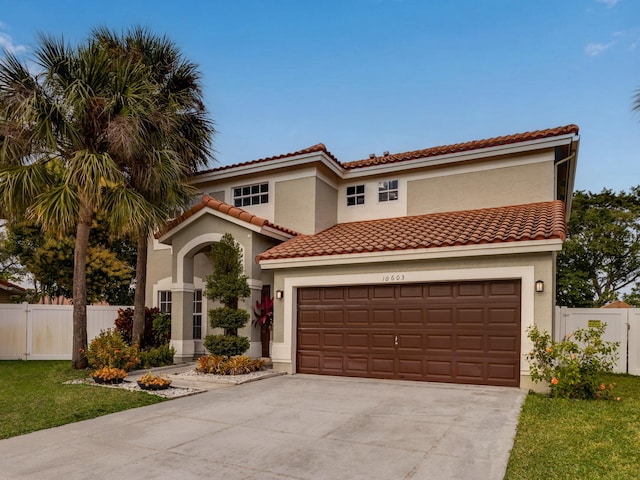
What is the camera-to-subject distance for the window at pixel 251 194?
1633 centimetres

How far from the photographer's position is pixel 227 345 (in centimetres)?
1238

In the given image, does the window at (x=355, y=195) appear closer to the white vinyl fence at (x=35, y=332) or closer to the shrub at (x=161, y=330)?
the shrub at (x=161, y=330)

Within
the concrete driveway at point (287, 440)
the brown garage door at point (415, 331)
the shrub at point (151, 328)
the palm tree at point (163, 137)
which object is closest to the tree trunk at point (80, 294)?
the palm tree at point (163, 137)

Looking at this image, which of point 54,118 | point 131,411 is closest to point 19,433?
point 131,411

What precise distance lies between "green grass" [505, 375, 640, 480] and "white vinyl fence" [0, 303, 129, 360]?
1586 centimetres

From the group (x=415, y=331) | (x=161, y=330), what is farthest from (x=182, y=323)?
(x=415, y=331)

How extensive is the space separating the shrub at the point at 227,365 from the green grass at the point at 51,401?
98.1 inches

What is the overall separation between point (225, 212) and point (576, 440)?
10.5 meters

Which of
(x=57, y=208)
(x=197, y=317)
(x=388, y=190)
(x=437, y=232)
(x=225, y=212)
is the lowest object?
(x=197, y=317)

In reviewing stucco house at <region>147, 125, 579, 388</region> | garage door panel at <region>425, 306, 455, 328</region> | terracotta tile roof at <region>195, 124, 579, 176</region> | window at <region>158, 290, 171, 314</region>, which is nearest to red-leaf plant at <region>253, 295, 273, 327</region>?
stucco house at <region>147, 125, 579, 388</region>

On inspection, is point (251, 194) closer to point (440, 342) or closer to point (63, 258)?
point (440, 342)

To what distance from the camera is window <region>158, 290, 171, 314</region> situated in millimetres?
→ 17409

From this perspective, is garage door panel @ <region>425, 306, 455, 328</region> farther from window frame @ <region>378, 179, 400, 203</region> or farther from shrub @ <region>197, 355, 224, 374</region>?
shrub @ <region>197, 355, 224, 374</region>

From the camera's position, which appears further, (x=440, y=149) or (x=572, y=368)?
(x=440, y=149)
